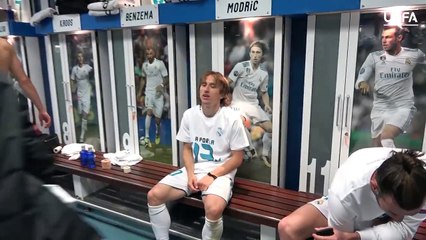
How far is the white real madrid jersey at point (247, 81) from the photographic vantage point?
2.68 metres

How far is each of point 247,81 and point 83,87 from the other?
84.3 inches

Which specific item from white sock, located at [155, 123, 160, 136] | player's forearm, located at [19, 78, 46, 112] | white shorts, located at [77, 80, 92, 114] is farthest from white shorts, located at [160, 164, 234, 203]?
white shorts, located at [77, 80, 92, 114]

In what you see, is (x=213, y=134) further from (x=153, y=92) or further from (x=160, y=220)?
(x=153, y=92)

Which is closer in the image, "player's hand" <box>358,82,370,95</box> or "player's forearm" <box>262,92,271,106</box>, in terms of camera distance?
"player's hand" <box>358,82,370,95</box>

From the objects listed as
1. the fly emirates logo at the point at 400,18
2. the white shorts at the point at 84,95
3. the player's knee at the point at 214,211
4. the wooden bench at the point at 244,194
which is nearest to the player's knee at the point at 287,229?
the wooden bench at the point at 244,194

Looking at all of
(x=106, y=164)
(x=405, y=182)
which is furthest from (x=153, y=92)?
(x=405, y=182)

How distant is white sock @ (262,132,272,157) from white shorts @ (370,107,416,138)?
31.0 inches

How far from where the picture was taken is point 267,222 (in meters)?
2.21

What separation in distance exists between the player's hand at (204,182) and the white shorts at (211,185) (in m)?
0.02

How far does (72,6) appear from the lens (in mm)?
3570

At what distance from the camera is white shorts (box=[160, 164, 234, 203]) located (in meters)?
2.38

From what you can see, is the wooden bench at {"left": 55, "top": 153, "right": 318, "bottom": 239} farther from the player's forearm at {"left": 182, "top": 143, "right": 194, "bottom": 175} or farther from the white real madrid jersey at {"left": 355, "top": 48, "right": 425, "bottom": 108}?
the white real madrid jersey at {"left": 355, "top": 48, "right": 425, "bottom": 108}

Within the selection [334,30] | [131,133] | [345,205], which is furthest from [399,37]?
[131,133]

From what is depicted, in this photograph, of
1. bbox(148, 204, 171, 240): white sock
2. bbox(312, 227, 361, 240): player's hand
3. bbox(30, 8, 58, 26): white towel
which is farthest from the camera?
bbox(30, 8, 58, 26): white towel
